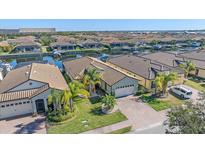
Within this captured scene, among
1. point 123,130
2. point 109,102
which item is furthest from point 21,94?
point 123,130

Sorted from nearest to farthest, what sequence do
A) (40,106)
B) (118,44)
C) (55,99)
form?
(55,99) → (40,106) → (118,44)

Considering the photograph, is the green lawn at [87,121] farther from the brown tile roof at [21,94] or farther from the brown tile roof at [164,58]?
the brown tile roof at [164,58]

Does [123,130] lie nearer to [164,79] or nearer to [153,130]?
[153,130]

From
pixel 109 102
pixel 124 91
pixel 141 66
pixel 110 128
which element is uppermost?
pixel 141 66

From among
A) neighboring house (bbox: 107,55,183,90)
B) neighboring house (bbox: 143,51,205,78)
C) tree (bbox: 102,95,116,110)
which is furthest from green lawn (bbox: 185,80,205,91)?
tree (bbox: 102,95,116,110)

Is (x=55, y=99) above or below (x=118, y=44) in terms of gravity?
below
